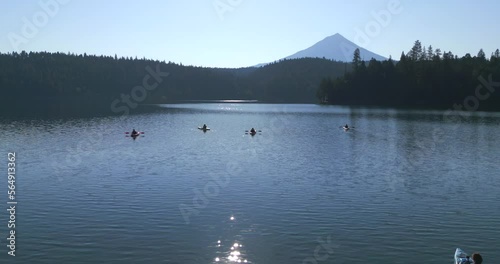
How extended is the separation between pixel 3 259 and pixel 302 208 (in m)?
19.1

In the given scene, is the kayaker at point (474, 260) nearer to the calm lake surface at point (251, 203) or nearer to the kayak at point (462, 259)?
the kayak at point (462, 259)

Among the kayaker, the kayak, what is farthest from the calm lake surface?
the kayaker

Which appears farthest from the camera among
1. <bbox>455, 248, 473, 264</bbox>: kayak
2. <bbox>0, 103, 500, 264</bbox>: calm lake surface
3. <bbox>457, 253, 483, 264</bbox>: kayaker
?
<bbox>0, 103, 500, 264</bbox>: calm lake surface

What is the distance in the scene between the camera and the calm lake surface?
24.4 m

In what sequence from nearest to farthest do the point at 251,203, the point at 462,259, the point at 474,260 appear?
1. the point at 474,260
2. the point at 462,259
3. the point at 251,203

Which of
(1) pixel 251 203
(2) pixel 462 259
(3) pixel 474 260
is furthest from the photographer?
(1) pixel 251 203

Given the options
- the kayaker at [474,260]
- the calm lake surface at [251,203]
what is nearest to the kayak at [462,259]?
the kayaker at [474,260]

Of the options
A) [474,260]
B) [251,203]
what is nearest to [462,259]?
[474,260]

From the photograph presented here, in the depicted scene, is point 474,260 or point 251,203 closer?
point 474,260

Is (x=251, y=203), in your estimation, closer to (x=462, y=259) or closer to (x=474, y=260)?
(x=462, y=259)

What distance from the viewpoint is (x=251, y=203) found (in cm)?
3406

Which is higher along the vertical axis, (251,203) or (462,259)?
(462,259)

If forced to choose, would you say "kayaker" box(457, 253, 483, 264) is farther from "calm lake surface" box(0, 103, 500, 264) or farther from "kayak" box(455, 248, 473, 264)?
"calm lake surface" box(0, 103, 500, 264)

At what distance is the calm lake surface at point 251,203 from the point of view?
24422 mm
